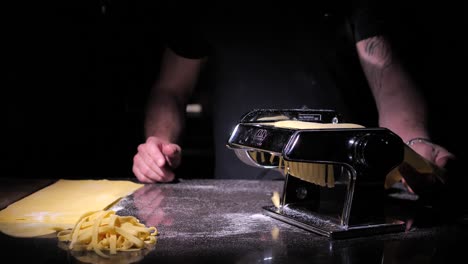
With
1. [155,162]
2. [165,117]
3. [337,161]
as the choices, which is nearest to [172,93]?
[165,117]

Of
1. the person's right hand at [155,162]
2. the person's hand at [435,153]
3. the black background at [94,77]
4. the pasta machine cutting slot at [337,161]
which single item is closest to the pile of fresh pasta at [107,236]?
the pasta machine cutting slot at [337,161]

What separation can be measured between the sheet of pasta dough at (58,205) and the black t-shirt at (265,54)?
3.56 feet

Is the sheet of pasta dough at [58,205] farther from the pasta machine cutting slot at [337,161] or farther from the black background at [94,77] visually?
the black background at [94,77]

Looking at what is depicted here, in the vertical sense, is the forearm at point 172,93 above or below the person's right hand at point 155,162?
above

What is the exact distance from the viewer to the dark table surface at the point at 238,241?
4.02ft

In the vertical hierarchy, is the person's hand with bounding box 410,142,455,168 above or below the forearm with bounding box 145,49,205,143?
below

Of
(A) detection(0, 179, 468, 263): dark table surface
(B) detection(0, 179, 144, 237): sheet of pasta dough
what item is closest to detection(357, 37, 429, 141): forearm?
(A) detection(0, 179, 468, 263): dark table surface

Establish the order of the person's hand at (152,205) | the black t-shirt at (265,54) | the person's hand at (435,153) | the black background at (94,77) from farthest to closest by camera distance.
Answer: the black background at (94,77) → the black t-shirt at (265,54) → the person's hand at (435,153) → the person's hand at (152,205)

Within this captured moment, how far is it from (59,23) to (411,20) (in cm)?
254

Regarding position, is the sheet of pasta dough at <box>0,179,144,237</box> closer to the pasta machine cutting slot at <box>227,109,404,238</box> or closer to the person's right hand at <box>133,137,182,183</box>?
the person's right hand at <box>133,137,182,183</box>

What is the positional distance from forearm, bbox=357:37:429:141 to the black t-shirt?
6.7 inches

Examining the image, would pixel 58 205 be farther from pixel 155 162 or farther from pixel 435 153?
pixel 435 153

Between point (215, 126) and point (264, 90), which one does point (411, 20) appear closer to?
point (264, 90)

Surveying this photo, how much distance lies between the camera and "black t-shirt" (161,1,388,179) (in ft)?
10.1
